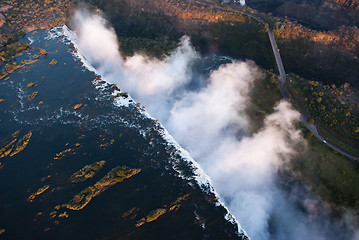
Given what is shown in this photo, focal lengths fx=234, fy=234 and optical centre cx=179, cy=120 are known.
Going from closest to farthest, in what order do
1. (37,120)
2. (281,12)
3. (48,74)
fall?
(37,120)
(48,74)
(281,12)

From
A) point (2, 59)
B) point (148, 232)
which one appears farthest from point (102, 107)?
point (2, 59)

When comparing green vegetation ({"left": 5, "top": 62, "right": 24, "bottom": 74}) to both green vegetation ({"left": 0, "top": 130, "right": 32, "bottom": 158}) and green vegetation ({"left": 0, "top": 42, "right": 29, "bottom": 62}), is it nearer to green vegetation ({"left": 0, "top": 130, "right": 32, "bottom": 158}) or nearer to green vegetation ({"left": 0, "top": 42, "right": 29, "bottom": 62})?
green vegetation ({"left": 0, "top": 42, "right": 29, "bottom": 62})

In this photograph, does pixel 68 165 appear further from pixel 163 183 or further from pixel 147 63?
pixel 147 63

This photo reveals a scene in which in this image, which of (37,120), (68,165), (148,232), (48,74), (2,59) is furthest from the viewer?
(2,59)

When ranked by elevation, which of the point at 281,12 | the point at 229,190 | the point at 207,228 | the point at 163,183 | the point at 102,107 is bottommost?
the point at 207,228

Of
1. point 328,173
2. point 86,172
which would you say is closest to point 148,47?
point 86,172

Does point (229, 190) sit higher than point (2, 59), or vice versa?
point (2, 59)
